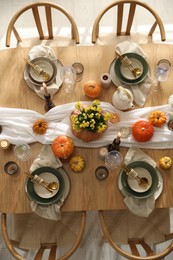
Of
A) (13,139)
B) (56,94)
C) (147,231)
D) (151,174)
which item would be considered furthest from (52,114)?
(147,231)

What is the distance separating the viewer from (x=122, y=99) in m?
1.95

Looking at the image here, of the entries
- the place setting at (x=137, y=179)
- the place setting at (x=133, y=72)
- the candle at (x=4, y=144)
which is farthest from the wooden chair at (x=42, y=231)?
the place setting at (x=133, y=72)

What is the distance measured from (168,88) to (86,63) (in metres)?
0.59

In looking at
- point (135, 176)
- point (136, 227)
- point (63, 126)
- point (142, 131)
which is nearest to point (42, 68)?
point (63, 126)

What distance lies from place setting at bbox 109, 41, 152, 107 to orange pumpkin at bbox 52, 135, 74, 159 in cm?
53

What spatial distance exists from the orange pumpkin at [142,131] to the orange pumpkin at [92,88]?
0.33 meters

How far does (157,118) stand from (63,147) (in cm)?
64

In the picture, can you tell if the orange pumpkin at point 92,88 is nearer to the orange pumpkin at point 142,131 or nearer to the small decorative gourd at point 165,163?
the orange pumpkin at point 142,131

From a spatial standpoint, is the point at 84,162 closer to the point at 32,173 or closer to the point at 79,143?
the point at 79,143

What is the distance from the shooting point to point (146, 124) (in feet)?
6.59

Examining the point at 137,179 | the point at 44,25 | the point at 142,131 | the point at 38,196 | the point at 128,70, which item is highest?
the point at 44,25

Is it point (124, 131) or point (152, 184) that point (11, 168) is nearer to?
point (124, 131)

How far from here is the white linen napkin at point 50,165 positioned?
195 cm

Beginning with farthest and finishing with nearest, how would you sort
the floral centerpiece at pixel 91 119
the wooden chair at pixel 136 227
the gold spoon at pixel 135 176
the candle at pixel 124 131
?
the wooden chair at pixel 136 227, the candle at pixel 124 131, the gold spoon at pixel 135 176, the floral centerpiece at pixel 91 119
